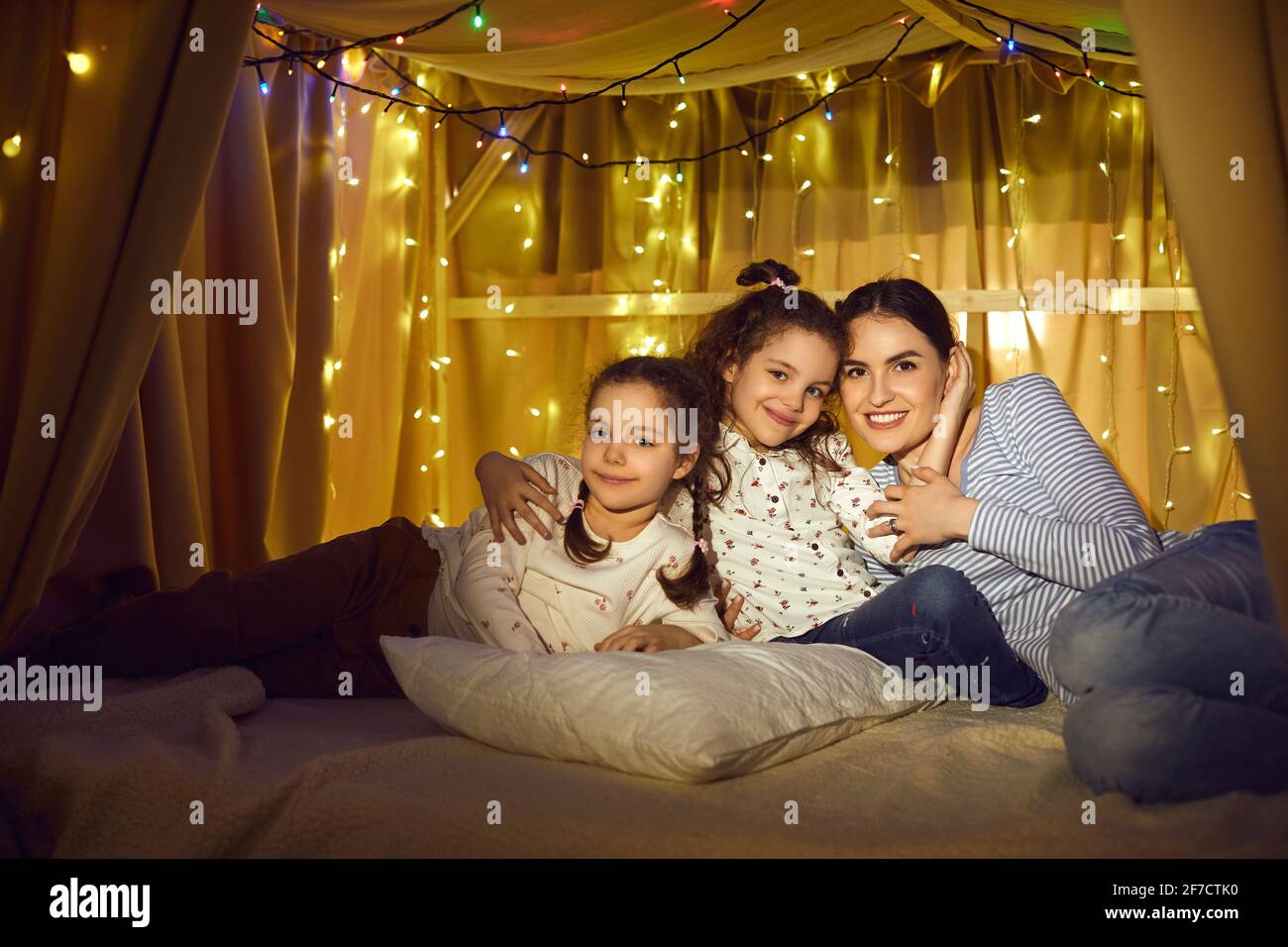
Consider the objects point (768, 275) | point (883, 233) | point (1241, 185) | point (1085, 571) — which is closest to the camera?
point (1241, 185)

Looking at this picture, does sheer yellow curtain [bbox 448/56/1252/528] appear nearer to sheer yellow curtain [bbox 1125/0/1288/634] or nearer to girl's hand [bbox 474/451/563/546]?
girl's hand [bbox 474/451/563/546]

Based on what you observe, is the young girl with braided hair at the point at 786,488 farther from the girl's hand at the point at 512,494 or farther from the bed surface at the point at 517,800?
the bed surface at the point at 517,800

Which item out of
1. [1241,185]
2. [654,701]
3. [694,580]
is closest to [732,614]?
[694,580]

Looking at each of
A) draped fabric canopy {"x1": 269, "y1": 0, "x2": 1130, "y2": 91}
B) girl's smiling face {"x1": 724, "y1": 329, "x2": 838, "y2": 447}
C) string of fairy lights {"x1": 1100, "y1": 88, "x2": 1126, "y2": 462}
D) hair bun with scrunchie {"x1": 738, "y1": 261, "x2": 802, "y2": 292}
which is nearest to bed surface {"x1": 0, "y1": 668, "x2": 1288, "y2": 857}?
girl's smiling face {"x1": 724, "y1": 329, "x2": 838, "y2": 447}

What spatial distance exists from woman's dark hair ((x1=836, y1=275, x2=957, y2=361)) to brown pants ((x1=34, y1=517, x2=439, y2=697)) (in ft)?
3.14

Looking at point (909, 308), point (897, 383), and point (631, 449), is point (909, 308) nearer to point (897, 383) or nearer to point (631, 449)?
point (897, 383)

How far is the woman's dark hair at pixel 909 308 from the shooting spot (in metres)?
1.96

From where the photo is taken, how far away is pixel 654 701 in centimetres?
133

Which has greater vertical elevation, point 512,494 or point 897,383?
point 897,383

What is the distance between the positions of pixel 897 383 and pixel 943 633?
0.50 metres

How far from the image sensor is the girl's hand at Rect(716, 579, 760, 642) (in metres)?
1.94
